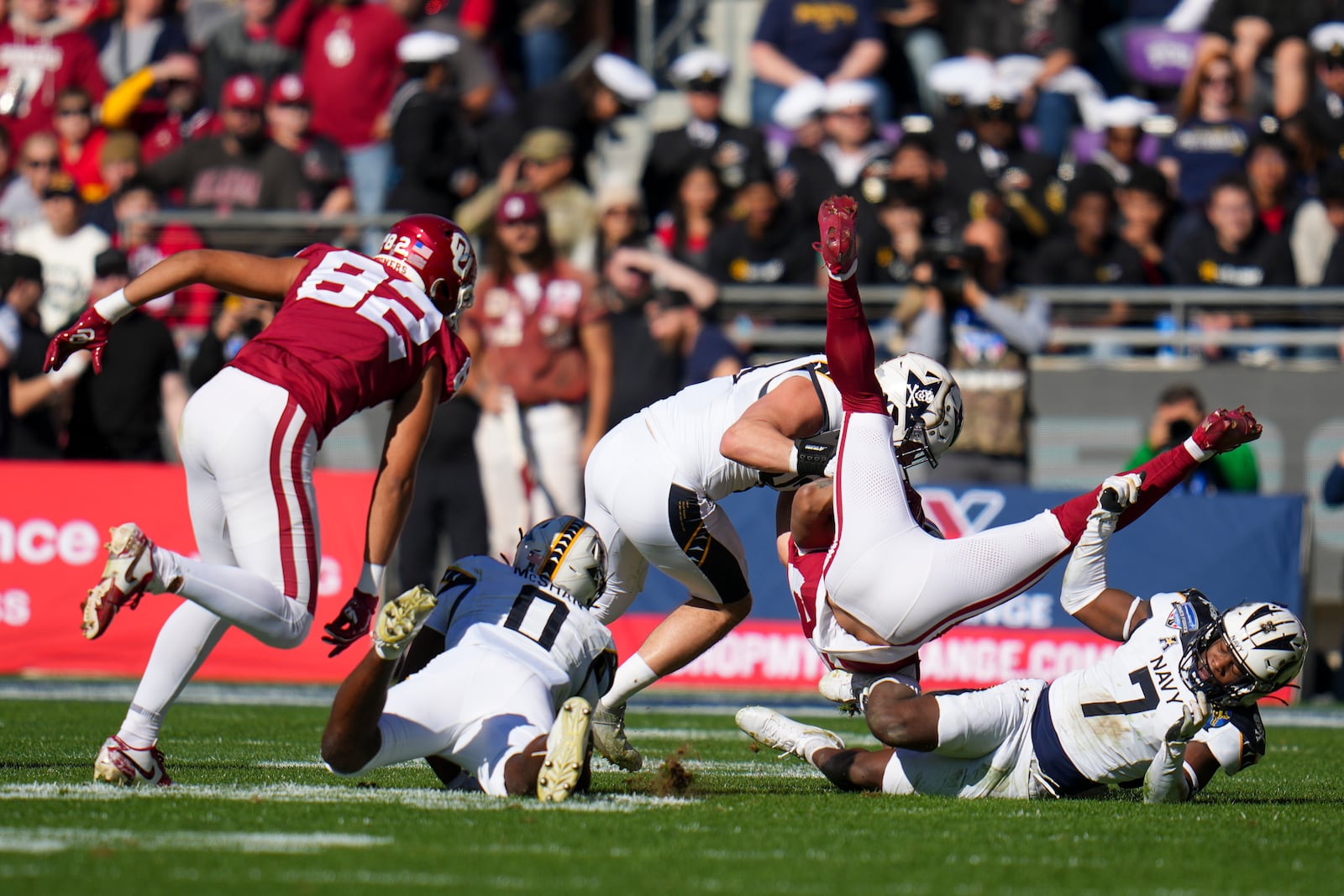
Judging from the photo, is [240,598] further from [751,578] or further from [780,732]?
[751,578]

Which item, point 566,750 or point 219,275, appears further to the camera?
point 219,275

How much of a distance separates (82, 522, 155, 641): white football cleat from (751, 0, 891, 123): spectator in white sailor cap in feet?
33.3

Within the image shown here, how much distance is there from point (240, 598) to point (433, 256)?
1.34 m

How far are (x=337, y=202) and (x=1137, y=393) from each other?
5770 mm

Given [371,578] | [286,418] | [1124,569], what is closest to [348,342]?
[286,418]

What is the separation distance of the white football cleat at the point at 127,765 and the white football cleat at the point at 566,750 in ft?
4.24

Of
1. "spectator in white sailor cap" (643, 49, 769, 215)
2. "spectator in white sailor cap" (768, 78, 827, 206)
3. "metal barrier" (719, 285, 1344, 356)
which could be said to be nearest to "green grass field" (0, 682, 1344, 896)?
"metal barrier" (719, 285, 1344, 356)

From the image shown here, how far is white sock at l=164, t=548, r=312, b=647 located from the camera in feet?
17.1

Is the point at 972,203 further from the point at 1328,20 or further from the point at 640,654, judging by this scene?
the point at 640,654

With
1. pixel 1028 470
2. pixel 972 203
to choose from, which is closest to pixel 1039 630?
pixel 1028 470

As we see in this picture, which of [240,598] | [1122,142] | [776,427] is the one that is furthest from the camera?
[1122,142]

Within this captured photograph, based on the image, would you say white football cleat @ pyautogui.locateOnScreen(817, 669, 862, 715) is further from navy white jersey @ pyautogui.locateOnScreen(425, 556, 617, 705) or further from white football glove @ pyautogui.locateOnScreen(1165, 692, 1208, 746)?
white football glove @ pyautogui.locateOnScreen(1165, 692, 1208, 746)

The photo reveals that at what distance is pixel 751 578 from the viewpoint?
36.4ft

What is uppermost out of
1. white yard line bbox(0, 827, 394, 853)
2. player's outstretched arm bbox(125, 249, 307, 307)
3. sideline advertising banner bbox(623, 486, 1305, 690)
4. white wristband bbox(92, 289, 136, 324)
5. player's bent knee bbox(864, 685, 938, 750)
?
player's outstretched arm bbox(125, 249, 307, 307)
